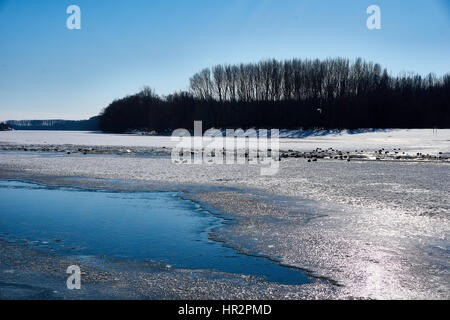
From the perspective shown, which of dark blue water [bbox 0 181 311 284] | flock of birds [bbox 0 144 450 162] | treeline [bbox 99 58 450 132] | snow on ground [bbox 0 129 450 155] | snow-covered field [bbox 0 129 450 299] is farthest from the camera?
treeline [bbox 99 58 450 132]

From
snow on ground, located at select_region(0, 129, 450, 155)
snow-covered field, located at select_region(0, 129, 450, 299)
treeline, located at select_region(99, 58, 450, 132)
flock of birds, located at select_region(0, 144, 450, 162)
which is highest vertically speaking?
treeline, located at select_region(99, 58, 450, 132)

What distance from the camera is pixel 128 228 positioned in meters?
6.95

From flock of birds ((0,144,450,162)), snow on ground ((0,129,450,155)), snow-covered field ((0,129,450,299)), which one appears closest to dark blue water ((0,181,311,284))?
snow-covered field ((0,129,450,299))

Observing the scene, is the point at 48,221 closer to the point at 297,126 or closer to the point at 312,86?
the point at 297,126

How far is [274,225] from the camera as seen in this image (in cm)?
723

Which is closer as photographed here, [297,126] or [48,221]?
[48,221]

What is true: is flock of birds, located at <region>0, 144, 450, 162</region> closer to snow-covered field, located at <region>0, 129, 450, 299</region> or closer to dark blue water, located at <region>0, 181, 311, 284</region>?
snow-covered field, located at <region>0, 129, 450, 299</region>

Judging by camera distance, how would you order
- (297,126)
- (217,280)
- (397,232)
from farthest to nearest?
(297,126), (397,232), (217,280)

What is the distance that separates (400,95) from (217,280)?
249ft

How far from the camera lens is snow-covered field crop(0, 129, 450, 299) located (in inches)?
185

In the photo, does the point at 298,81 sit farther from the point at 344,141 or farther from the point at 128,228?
the point at 128,228

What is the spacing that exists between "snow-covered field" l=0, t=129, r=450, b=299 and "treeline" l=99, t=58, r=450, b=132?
56.9 meters
